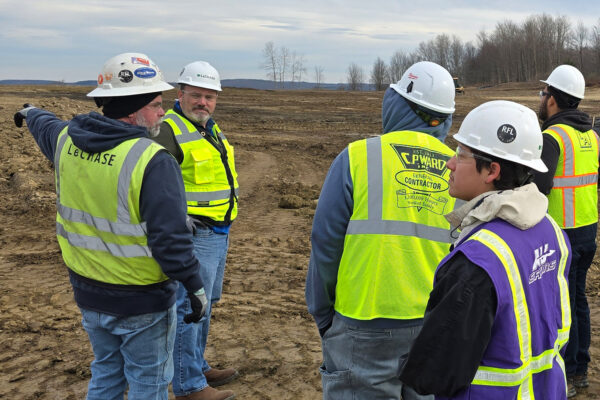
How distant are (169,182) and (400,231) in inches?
45.1

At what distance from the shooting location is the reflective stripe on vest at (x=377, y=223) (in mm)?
2684

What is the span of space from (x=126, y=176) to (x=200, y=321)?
1.79m

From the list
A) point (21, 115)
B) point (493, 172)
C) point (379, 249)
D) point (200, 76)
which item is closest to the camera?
point (493, 172)

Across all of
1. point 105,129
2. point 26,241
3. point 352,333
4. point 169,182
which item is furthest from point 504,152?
point 26,241

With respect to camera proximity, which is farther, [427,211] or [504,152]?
[427,211]

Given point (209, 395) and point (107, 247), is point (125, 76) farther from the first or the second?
point (209, 395)

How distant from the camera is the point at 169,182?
280cm

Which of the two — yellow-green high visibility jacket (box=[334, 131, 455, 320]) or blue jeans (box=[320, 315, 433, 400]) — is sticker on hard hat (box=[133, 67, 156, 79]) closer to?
yellow-green high visibility jacket (box=[334, 131, 455, 320])

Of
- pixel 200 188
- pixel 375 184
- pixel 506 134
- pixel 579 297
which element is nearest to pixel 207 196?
pixel 200 188

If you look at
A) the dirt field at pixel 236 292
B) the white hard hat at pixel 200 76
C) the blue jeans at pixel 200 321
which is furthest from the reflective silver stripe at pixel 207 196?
the dirt field at pixel 236 292

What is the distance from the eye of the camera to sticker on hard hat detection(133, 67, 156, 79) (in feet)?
9.89

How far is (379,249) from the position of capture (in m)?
2.68

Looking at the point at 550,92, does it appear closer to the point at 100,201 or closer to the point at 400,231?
the point at 400,231

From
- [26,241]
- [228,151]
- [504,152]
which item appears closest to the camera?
[504,152]
